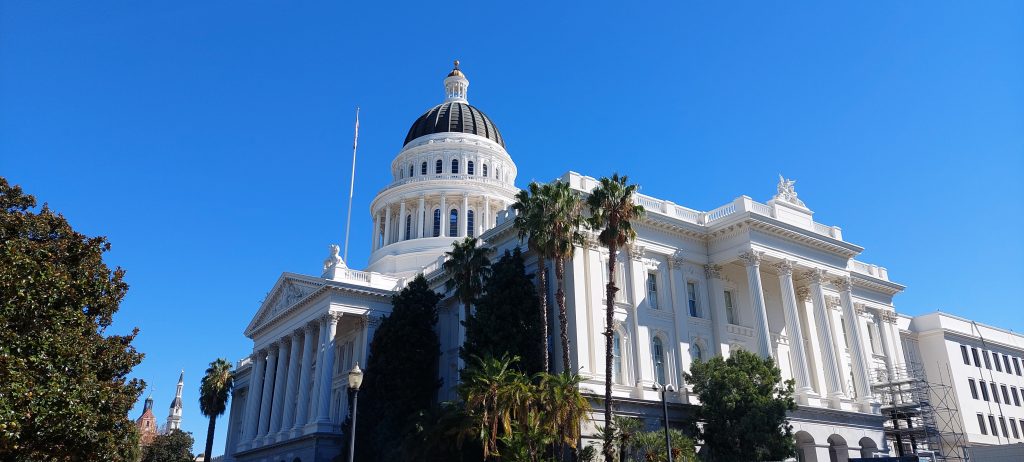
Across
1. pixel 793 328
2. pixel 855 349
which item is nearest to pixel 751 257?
pixel 793 328

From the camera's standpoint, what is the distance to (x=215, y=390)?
214 ft

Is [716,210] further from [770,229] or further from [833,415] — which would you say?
[833,415]

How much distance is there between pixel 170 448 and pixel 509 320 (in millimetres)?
52434

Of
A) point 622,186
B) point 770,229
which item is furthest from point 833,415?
point 622,186

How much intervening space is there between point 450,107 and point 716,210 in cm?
3813

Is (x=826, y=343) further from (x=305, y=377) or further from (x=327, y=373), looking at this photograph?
(x=305, y=377)

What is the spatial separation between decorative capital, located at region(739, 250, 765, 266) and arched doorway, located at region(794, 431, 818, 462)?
29.7ft

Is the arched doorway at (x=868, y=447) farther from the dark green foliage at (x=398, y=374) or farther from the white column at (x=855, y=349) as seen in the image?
the dark green foliage at (x=398, y=374)

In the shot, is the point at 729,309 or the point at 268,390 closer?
the point at 729,309

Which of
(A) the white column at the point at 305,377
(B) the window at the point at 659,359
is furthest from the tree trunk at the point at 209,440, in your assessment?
(B) the window at the point at 659,359

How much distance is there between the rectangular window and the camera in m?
39.8

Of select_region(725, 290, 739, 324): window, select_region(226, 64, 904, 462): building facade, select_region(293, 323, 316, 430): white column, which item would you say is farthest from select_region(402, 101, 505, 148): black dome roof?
select_region(725, 290, 739, 324): window

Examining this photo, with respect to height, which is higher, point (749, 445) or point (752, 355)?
point (752, 355)

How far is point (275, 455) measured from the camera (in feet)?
167
